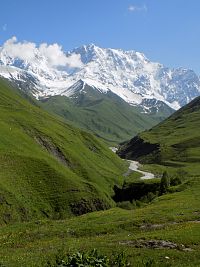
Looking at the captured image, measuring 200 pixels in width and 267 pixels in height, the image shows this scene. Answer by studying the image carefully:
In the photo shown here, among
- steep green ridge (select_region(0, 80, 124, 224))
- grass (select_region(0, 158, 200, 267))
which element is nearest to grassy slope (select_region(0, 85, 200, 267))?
grass (select_region(0, 158, 200, 267))

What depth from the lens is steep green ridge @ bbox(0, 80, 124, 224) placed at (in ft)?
333

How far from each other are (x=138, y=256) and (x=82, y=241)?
952 centimetres

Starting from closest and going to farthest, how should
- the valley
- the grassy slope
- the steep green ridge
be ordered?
1. the grassy slope
2. the valley
3. the steep green ridge

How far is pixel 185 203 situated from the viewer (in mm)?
63219

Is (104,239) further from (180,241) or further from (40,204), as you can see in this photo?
(40,204)

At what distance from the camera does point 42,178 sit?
11731cm

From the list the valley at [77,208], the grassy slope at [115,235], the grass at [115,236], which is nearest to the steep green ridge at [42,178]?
the valley at [77,208]

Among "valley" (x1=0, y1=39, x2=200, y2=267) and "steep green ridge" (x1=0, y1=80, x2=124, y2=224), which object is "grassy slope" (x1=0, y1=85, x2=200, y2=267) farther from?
"steep green ridge" (x1=0, y1=80, x2=124, y2=224)

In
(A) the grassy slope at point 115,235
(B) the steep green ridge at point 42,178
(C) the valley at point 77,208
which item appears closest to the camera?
(A) the grassy slope at point 115,235

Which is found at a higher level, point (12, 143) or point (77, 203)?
point (12, 143)

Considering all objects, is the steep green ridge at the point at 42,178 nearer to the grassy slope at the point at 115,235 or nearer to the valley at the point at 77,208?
the valley at the point at 77,208

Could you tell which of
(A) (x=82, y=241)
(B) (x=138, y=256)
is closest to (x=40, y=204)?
(A) (x=82, y=241)

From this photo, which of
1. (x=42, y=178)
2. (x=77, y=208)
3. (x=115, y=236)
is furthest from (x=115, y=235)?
(x=42, y=178)

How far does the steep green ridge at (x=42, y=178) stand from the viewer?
10144cm
